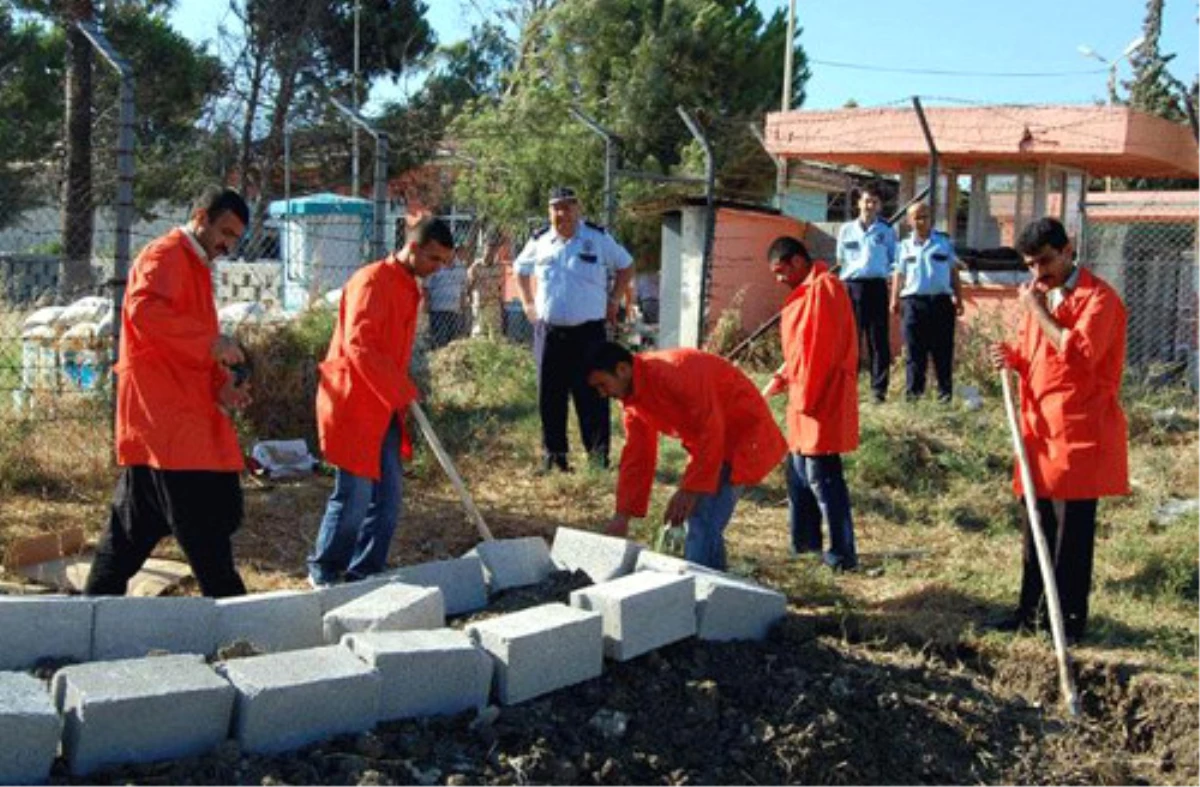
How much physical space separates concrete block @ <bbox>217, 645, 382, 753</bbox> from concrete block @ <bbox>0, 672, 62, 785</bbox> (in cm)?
47

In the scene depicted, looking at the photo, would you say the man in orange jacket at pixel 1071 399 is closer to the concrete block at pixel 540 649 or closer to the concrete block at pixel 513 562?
the concrete block at pixel 513 562

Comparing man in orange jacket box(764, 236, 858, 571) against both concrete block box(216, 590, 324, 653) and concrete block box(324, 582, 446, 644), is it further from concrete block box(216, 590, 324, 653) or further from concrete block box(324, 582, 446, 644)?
concrete block box(216, 590, 324, 653)

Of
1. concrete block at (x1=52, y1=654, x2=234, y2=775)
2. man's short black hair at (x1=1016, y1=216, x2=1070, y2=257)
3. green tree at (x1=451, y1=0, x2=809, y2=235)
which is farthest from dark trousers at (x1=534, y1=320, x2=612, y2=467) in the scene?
green tree at (x1=451, y1=0, x2=809, y2=235)

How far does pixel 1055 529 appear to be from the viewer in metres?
5.29

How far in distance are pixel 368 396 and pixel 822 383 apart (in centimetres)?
216

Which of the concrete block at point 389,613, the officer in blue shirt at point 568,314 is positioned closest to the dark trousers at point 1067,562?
the concrete block at point 389,613

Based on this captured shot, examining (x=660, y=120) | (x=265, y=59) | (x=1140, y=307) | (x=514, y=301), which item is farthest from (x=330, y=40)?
(x=1140, y=307)

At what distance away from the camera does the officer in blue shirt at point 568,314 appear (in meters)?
7.86

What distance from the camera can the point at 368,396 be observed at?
5285 millimetres

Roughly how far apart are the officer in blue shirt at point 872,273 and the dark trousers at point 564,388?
2526mm

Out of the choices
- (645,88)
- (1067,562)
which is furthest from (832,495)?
(645,88)

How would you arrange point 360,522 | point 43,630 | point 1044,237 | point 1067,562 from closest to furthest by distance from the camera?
1. point 43,630
2. point 1044,237
3. point 1067,562
4. point 360,522

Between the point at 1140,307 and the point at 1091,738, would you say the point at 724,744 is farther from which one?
the point at 1140,307

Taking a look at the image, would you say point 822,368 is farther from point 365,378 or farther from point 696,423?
point 365,378
